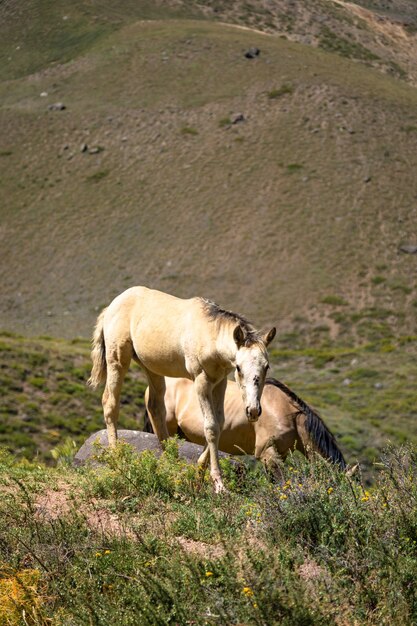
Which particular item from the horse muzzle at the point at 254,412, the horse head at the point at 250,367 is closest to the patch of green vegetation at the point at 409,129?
the horse head at the point at 250,367

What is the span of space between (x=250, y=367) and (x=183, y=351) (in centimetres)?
139

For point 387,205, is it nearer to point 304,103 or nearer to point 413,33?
point 304,103

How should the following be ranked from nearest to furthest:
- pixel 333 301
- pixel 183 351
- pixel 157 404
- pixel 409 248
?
pixel 183 351, pixel 157 404, pixel 333 301, pixel 409 248

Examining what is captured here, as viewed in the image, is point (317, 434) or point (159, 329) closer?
point (159, 329)

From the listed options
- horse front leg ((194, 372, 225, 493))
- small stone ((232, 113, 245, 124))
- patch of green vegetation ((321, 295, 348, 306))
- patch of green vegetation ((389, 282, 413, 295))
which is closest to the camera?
horse front leg ((194, 372, 225, 493))

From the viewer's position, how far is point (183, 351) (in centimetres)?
1071

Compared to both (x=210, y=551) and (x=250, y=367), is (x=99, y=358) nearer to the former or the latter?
(x=250, y=367)

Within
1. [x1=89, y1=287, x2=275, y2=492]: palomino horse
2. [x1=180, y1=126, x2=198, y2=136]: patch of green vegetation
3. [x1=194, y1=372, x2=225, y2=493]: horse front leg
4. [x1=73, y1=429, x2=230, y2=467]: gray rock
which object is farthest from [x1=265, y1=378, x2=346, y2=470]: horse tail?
[x1=180, y1=126, x2=198, y2=136]: patch of green vegetation

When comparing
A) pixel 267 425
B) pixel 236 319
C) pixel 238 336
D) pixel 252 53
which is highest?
pixel 238 336

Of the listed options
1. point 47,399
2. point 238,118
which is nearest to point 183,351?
point 47,399

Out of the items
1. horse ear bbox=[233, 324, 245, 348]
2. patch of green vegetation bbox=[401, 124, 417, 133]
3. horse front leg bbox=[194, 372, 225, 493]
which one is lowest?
patch of green vegetation bbox=[401, 124, 417, 133]

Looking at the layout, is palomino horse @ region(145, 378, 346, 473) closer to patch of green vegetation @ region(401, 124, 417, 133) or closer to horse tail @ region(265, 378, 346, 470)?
horse tail @ region(265, 378, 346, 470)

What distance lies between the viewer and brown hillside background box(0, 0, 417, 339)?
6494 centimetres

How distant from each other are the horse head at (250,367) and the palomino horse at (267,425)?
14.5 ft
